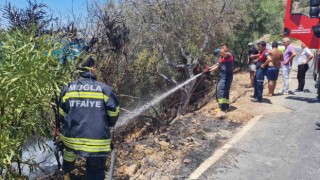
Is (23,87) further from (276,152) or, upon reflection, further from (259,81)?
(259,81)

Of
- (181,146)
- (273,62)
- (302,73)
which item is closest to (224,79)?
(273,62)

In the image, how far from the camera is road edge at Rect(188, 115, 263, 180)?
195 inches

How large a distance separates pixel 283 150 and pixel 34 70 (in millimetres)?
4240

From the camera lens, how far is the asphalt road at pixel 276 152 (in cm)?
490

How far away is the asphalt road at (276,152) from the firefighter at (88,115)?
164cm

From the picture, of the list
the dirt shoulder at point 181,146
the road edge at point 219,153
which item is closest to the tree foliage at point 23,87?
the dirt shoulder at point 181,146

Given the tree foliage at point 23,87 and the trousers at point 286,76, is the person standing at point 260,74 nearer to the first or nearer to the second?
the trousers at point 286,76

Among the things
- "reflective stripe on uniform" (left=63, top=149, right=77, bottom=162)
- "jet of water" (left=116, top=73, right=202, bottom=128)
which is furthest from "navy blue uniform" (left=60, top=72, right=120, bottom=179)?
"jet of water" (left=116, top=73, right=202, bottom=128)

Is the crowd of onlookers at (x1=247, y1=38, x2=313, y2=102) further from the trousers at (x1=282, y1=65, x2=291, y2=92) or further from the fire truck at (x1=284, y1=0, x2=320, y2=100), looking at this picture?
the fire truck at (x1=284, y1=0, x2=320, y2=100)

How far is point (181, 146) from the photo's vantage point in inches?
236

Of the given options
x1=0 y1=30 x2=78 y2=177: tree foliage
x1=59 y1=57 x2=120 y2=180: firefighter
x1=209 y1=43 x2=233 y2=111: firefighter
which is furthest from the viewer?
x1=209 y1=43 x2=233 y2=111: firefighter

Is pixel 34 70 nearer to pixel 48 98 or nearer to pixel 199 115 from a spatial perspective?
pixel 48 98


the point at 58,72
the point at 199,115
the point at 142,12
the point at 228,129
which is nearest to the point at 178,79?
the point at 142,12

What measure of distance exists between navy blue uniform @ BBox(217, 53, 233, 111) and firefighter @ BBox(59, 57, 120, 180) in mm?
4673
